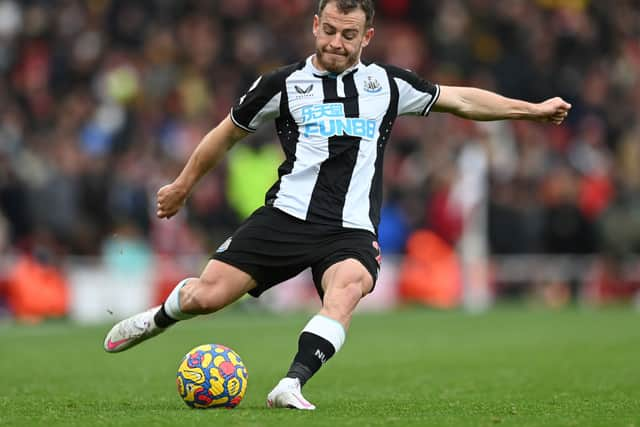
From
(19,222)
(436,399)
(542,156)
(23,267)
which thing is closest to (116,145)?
(19,222)

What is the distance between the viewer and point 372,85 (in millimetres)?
7984

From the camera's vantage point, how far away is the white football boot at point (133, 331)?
27.7 ft

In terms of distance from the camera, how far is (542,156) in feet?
71.5

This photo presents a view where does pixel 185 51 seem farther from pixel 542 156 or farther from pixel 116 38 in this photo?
pixel 542 156

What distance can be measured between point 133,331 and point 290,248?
1.36 m

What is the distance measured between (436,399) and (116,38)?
15502mm

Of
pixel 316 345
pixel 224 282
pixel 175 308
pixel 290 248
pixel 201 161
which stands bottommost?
pixel 316 345

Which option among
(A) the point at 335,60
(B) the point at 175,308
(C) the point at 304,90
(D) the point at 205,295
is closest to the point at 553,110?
(A) the point at 335,60

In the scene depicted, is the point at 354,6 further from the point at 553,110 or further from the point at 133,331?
the point at 133,331

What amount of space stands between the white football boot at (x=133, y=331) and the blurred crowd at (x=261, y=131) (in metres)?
9.62

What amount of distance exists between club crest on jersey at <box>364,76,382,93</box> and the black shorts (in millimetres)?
862

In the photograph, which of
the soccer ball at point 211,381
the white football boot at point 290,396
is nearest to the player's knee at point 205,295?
the soccer ball at point 211,381

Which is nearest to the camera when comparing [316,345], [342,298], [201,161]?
[316,345]

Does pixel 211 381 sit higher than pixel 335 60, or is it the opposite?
pixel 335 60
